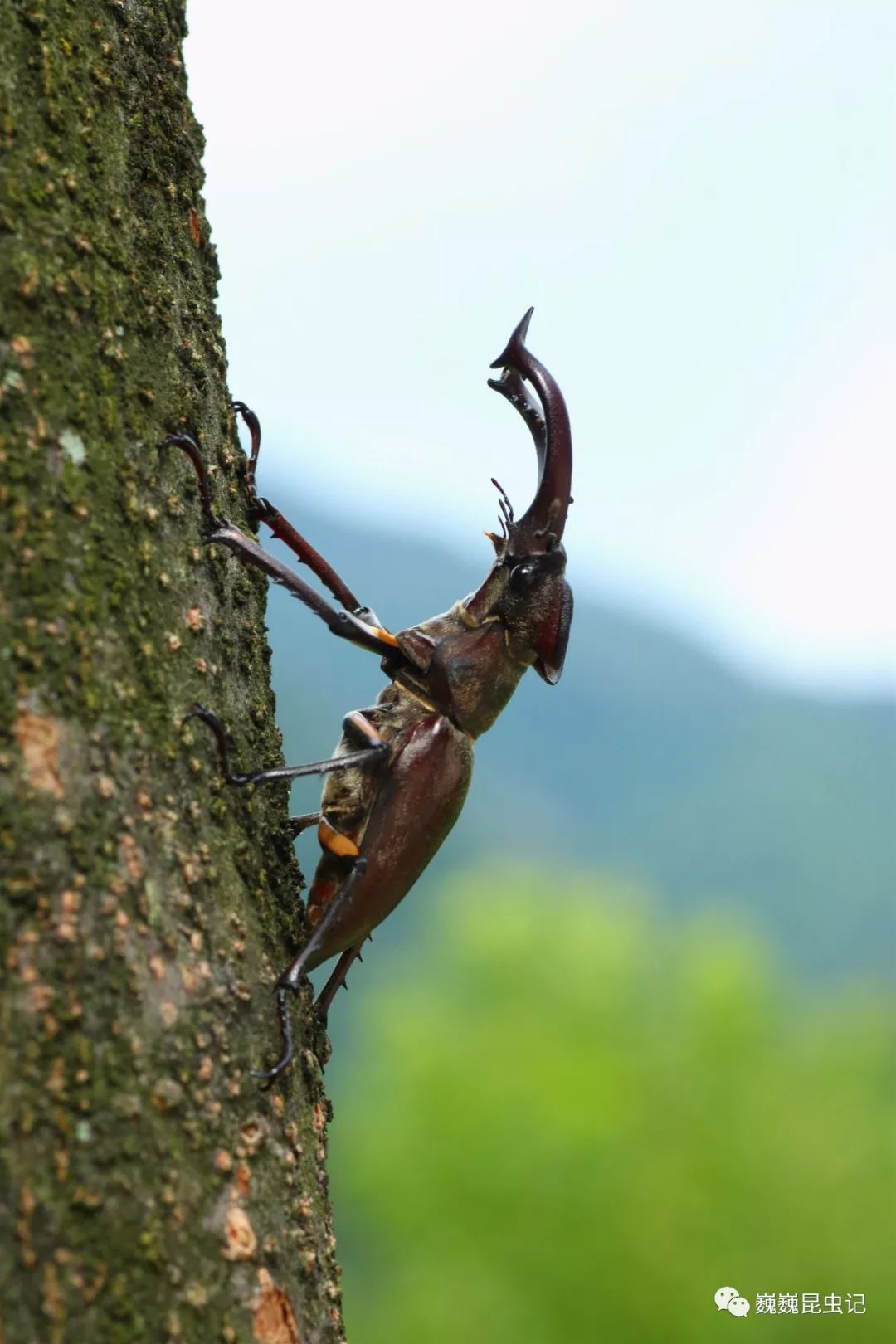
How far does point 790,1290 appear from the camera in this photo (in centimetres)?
1374

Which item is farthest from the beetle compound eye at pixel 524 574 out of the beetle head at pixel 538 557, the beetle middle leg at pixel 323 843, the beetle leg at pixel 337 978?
the beetle leg at pixel 337 978

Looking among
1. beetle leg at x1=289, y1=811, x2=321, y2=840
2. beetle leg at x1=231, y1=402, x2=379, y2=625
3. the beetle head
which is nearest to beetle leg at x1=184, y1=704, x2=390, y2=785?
beetle leg at x1=289, y1=811, x2=321, y2=840

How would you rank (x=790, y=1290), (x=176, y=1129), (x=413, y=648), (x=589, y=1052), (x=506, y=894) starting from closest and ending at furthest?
(x=176, y=1129) → (x=413, y=648) → (x=790, y=1290) → (x=589, y=1052) → (x=506, y=894)

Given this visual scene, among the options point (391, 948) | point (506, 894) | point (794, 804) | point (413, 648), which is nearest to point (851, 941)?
point (794, 804)

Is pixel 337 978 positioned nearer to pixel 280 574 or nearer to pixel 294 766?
pixel 294 766

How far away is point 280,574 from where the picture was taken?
2633 mm

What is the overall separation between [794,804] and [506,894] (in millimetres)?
35222

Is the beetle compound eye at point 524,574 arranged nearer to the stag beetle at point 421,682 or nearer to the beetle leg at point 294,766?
the stag beetle at point 421,682

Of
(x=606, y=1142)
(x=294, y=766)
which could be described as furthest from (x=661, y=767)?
(x=294, y=766)

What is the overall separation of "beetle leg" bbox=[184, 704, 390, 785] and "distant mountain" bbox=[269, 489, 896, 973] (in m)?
29.7

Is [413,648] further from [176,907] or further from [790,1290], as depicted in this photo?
[790,1290]

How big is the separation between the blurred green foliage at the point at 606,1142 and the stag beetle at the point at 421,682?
1246cm

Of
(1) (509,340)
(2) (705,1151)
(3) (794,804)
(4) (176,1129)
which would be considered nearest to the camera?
(4) (176,1129)

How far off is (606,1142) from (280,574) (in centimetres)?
1357
